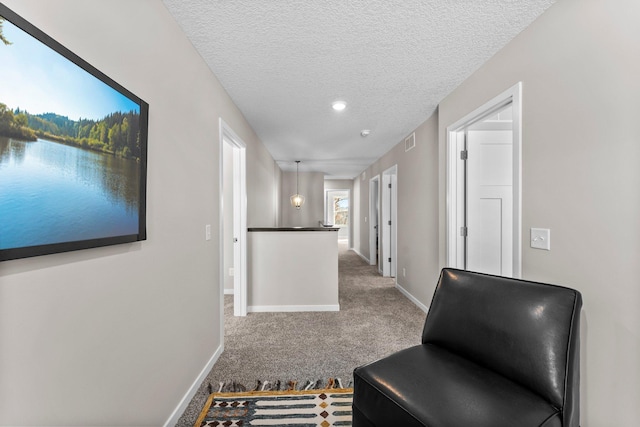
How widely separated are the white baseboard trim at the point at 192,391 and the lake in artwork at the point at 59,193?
1.18 m

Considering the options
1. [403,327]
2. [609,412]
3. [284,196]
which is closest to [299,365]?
[403,327]

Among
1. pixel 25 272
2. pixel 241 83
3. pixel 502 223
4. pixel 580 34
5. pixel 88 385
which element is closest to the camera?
pixel 25 272

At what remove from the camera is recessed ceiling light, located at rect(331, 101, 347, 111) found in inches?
120

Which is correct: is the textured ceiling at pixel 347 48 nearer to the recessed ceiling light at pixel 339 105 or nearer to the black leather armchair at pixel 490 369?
the recessed ceiling light at pixel 339 105

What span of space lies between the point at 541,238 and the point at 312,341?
2062 mm

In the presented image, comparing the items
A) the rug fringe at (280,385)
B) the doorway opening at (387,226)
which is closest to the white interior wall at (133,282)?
the rug fringe at (280,385)

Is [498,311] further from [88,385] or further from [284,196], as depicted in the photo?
[284,196]

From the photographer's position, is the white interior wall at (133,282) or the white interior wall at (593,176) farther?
the white interior wall at (593,176)

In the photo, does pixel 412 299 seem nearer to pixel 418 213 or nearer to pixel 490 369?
pixel 418 213

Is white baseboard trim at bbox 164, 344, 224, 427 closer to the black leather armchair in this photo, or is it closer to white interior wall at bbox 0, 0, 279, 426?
white interior wall at bbox 0, 0, 279, 426

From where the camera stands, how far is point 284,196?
8.38 m

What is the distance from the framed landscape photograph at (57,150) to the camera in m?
0.77

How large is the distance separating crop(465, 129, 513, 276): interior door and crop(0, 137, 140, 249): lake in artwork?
2770 millimetres

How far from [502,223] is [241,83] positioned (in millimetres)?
2738
